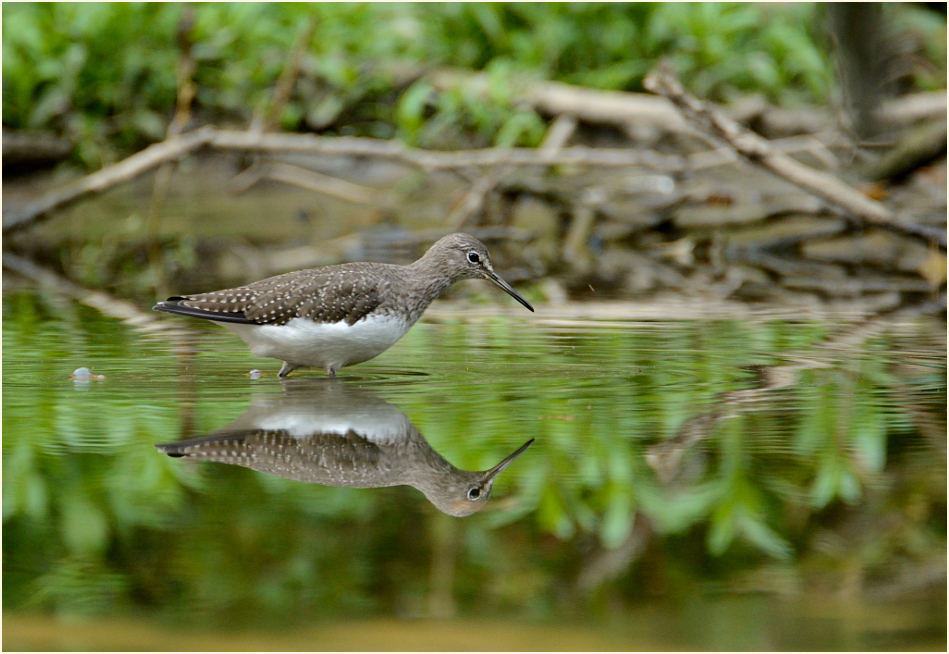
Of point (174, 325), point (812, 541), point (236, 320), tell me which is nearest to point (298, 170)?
point (174, 325)

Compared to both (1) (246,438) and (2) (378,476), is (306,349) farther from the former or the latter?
(2) (378,476)

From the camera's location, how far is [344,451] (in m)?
5.00

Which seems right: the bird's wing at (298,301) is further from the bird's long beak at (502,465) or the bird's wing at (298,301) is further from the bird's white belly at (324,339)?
the bird's long beak at (502,465)

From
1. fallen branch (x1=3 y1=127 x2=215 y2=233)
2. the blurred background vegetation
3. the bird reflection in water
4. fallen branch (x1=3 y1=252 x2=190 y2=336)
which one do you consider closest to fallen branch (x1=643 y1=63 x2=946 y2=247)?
fallen branch (x1=3 y1=252 x2=190 y2=336)

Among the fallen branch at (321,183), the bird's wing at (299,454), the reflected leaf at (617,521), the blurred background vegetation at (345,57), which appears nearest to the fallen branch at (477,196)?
the fallen branch at (321,183)

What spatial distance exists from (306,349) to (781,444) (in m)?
2.64

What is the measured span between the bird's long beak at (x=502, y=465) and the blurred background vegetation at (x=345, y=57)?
10409mm

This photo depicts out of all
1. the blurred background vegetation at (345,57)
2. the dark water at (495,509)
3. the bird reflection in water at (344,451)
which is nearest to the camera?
the dark water at (495,509)

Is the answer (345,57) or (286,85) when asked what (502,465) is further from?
(345,57)

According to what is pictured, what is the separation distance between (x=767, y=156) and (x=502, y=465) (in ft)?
19.6

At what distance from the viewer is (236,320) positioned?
6.72 m

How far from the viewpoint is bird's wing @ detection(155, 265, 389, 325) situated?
6.71m

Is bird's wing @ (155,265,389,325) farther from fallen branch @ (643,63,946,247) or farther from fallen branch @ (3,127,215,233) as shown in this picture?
fallen branch @ (3,127,215,233)

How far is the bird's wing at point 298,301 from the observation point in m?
6.71
